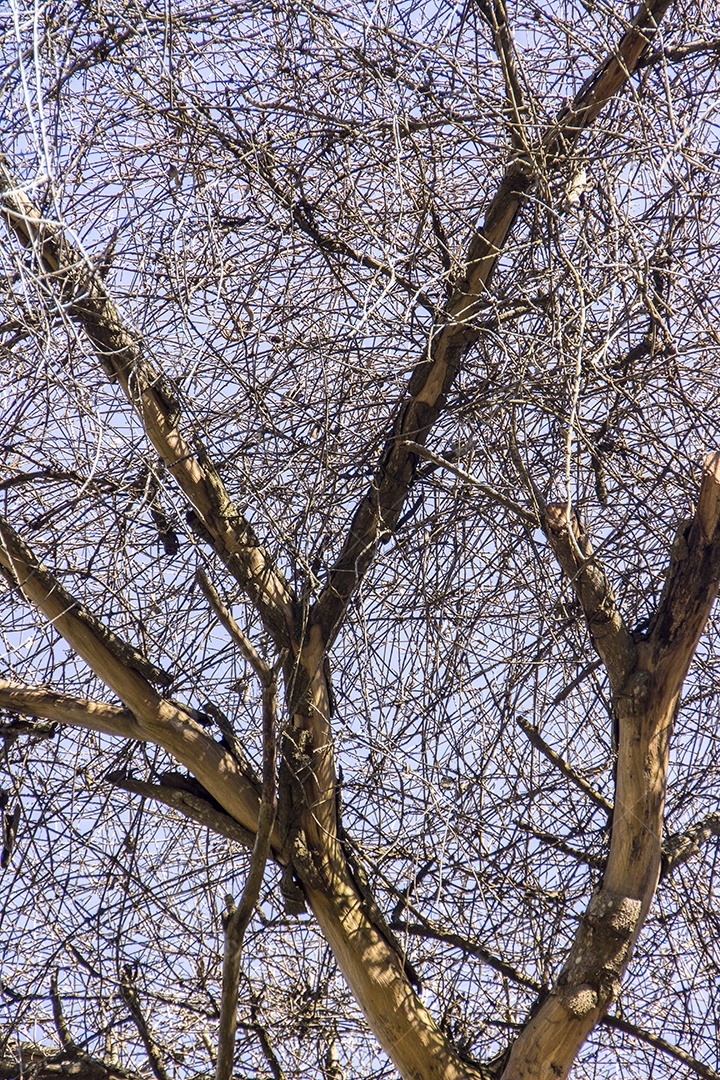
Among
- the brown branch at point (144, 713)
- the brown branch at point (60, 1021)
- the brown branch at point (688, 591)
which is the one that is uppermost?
the brown branch at point (688, 591)

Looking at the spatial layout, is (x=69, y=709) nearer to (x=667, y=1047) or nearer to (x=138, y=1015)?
(x=138, y=1015)

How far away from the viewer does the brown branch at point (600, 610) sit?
10.4 feet

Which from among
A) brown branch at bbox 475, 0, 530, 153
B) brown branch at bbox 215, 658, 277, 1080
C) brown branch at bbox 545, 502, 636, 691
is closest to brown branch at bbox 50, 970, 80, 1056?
brown branch at bbox 215, 658, 277, 1080

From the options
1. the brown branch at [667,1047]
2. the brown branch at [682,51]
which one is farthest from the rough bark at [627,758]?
the brown branch at [682,51]

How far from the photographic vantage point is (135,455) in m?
3.62

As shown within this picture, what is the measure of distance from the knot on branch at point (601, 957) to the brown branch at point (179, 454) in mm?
1202

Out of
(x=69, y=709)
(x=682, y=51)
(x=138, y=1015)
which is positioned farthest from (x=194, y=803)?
(x=682, y=51)

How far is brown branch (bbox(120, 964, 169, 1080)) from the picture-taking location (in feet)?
12.6

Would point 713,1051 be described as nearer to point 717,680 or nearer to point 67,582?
point 717,680

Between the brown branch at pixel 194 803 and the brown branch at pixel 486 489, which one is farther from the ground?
the brown branch at pixel 486 489

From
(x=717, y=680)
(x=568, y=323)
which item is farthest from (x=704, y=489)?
(x=717, y=680)

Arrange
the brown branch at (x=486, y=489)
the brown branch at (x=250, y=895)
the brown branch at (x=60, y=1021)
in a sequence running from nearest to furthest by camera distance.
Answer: the brown branch at (x=250, y=895) → the brown branch at (x=486, y=489) → the brown branch at (x=60, y=1021)

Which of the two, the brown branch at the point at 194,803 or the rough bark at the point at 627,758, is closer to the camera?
the rough bark at the point at 627,758

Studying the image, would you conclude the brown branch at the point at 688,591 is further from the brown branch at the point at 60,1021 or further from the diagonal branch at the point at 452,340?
the brown branch at the point at 60,1021
